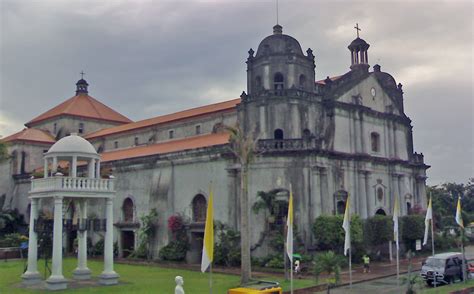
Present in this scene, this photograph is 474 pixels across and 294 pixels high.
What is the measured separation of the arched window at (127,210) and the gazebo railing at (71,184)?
1524 cm

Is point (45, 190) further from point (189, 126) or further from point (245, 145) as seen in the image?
point (189, 126)

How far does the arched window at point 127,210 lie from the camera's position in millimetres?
40094

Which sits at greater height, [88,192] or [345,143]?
[345,143]

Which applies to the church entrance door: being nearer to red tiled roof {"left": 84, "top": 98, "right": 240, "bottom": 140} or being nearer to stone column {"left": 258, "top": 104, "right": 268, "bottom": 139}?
red tiled roof {"left": 84, "top": 98, "right": 240, "bottom": 140}

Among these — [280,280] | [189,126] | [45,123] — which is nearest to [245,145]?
[280,280]

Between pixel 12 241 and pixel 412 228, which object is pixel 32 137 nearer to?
pixel 12 241

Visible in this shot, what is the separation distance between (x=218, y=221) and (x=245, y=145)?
33.4ft

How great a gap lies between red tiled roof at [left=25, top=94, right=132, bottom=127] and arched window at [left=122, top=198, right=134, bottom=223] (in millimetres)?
17789

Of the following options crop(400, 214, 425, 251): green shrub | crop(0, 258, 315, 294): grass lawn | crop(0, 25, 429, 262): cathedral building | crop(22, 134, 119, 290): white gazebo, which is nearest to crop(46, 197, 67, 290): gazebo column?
crop(22, 134, 119, 290): white gazebo

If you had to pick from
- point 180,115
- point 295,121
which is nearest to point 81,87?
point 180,115

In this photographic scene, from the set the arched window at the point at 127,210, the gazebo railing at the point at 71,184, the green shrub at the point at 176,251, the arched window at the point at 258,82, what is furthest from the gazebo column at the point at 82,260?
the arched window at the point at 258,82

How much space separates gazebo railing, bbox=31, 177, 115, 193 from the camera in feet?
77.3

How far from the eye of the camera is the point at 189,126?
4225 cm

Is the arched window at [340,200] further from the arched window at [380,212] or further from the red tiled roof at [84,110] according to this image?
the red tiled roof at [84,110]
